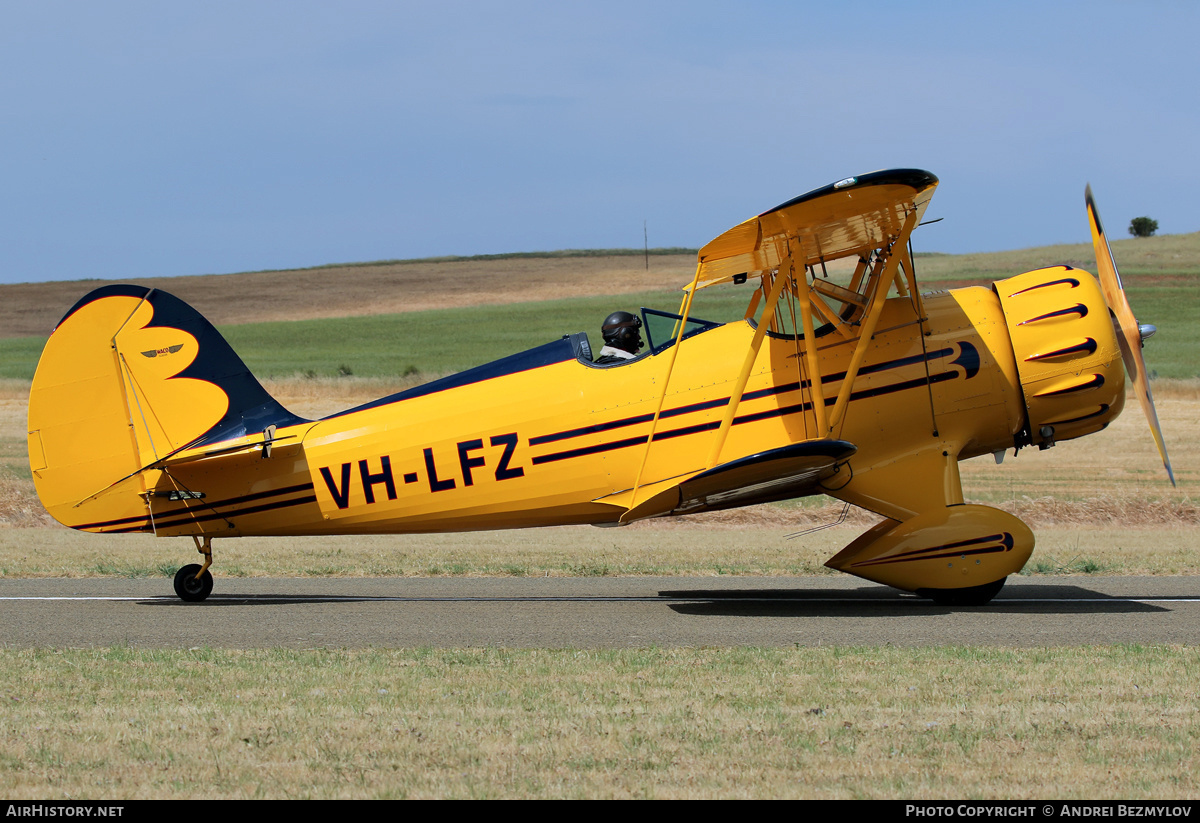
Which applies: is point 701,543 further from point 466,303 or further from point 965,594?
point 466,303

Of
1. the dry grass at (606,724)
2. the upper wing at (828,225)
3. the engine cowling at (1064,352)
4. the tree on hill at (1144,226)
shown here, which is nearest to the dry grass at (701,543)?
the engine cowling at (1064,352)

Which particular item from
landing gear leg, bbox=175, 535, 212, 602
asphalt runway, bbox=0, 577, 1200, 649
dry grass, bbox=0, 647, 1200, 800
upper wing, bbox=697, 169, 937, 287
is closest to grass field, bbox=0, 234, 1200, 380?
asphalt runway, bbox=0, 577, 1200, 649

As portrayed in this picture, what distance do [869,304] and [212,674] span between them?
20.7 feet

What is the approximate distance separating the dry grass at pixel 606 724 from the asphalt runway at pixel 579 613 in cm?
77

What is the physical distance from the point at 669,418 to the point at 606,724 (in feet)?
15.4

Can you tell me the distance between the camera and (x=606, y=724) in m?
5.65

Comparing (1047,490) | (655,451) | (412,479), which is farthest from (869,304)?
(1047,490)

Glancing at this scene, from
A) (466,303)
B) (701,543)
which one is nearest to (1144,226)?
(466,303)

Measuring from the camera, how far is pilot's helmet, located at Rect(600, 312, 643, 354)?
1041 cm

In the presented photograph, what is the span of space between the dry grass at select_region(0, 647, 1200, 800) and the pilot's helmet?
3576 millimetres

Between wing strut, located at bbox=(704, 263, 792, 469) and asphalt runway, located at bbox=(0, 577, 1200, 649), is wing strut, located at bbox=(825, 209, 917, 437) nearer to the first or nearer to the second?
wing strut, located at bbox=(704, 263, 792, 469)

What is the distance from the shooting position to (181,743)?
17.6ft

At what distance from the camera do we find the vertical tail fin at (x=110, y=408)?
34.2 feet

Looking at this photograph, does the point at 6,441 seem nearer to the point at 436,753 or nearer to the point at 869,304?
the point at 869,304
